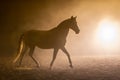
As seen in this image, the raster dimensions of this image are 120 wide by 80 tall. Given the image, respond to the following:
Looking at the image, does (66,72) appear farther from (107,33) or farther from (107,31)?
(107,31)

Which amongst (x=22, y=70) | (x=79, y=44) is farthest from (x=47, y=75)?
(x=79, y=44)

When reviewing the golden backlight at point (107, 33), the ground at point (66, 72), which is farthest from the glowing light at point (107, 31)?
the ground at point (66, 72)

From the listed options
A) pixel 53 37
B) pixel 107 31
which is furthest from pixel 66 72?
pixel 107 31

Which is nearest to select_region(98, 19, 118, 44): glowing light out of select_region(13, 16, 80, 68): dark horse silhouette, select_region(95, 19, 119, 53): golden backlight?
select_region(95, 19, 119, 53): golden backlight

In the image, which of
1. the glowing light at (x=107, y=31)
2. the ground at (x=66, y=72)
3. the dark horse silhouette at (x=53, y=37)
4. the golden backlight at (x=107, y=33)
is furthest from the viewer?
the glowing light at (x=107, y=31)

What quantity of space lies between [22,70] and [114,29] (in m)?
11.6

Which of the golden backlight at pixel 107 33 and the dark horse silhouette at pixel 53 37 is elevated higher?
the golden backlight at pixel 107 33

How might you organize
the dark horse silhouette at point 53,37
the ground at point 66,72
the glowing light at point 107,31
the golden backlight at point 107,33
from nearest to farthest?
the ground at point 66,72 < the dark horse silhouette at point 53,37 < the golden backlight at point 107,33 < the glowing light at point 107,31

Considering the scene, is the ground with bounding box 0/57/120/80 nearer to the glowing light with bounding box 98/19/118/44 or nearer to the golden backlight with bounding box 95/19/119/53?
the golden backlight with bounding box 95/19/119/53

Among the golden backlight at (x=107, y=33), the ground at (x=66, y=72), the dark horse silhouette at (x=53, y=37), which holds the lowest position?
the ground at (x=66, y=72)

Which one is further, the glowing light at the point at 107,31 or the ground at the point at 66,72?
the glowing light at the point at 107,31

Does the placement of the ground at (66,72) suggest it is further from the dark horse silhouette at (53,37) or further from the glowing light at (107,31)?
the glowing light at (107,31)

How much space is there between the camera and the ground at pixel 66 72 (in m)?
11.7

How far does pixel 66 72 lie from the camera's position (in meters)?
12.8
